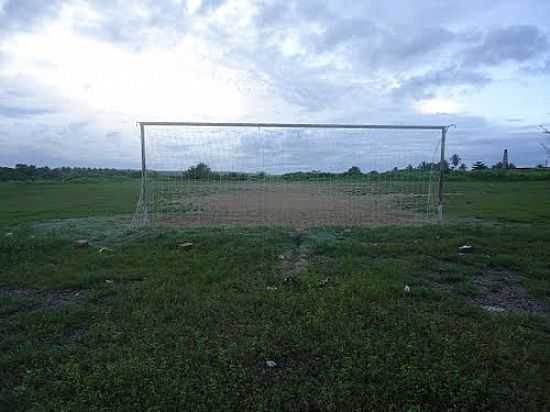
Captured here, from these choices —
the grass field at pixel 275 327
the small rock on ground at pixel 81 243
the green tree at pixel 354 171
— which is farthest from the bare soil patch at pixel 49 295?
the green tree at pixel 354 171

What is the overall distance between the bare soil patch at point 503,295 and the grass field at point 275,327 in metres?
0.03

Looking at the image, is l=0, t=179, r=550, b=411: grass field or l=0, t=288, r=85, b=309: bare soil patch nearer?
l=0, t=179, r=550, b=411: grass field

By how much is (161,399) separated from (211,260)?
12.8 ft

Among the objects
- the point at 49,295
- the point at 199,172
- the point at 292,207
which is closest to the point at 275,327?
the point at 49,295

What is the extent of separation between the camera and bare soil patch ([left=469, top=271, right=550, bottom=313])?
4766 millimetres

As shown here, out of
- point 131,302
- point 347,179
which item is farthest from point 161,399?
point 347,179

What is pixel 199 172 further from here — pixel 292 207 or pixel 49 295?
pixel 49 295

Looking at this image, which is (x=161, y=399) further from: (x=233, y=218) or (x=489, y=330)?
(x=233, y=218)

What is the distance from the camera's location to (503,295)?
5.23 metres

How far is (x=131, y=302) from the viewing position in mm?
4754

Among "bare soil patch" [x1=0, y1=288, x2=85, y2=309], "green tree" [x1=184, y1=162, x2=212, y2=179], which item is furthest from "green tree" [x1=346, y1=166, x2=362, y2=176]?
"bare soil patch" [x1=0, y1=288, x2=85, y2=309]

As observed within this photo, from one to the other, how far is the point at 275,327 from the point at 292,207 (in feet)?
33.7

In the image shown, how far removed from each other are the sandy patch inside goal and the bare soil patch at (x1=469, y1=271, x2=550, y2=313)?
5043mm

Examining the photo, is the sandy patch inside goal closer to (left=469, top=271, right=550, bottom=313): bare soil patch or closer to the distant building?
(left=469, top=271, right=550, bottom=313): bare soil patch
